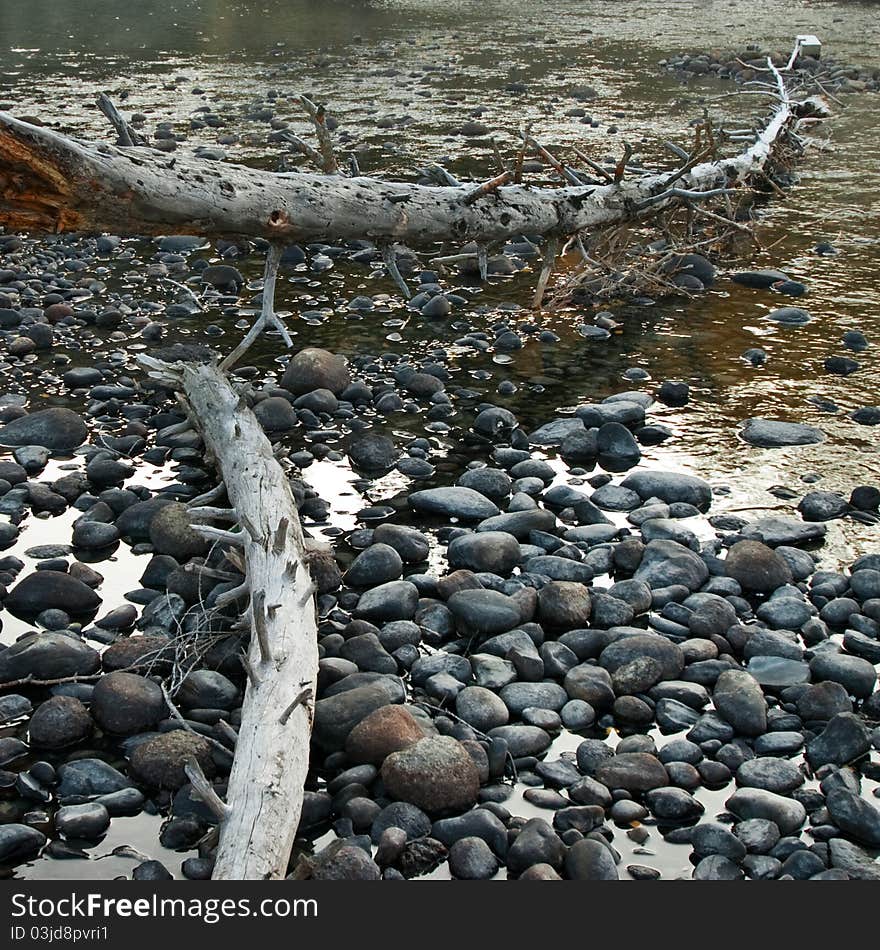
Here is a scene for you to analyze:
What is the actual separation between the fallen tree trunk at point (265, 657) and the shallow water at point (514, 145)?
404 mm

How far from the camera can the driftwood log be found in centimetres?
369

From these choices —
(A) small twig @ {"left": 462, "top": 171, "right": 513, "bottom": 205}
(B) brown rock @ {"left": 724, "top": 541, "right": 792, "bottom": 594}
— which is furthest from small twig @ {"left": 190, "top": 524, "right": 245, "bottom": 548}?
(A) small twig @ {"left": 462, "top": 171, "right": 513, "bottom": 205}

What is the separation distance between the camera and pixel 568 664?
15.3 ft

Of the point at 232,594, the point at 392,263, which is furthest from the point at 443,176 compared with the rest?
the point at 232,594

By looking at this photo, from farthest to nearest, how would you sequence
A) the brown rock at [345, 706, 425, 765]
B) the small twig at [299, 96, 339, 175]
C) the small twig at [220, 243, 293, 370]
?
the small twig at [299, 96, 339, 175], the small twig at [220, 243, 293, 370], the brown rock at [345, 706, 425, 765]

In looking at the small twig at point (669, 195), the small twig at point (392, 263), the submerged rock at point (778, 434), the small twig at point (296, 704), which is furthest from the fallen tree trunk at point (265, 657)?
the small twig at point (669, 195)

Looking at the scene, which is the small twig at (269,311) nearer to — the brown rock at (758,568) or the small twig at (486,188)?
the small twig at (486,188)

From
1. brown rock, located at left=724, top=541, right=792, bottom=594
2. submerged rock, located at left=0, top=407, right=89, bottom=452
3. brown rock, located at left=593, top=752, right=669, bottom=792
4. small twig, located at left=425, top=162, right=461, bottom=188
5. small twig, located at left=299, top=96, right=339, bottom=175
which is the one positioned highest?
small twig, located at left=299, top=96, right=339, bottom=175

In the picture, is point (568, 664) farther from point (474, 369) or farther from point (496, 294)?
point (496, 294)

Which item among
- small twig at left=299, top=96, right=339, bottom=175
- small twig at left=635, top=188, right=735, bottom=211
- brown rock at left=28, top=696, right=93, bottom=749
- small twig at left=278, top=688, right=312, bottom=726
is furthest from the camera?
small twig at left=635, top=188, right=735, bottom=211

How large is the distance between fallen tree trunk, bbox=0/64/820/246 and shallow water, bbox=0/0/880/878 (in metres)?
0.94

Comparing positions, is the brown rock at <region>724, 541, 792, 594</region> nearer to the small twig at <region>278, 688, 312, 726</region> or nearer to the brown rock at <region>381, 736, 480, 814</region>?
the brown rock at <region>381, 736, 480, 814</region>

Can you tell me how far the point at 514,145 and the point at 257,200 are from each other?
888 centimetres

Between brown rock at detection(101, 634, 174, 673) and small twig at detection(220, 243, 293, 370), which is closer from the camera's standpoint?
brown rock at detection(101, 634, 174, 673)
